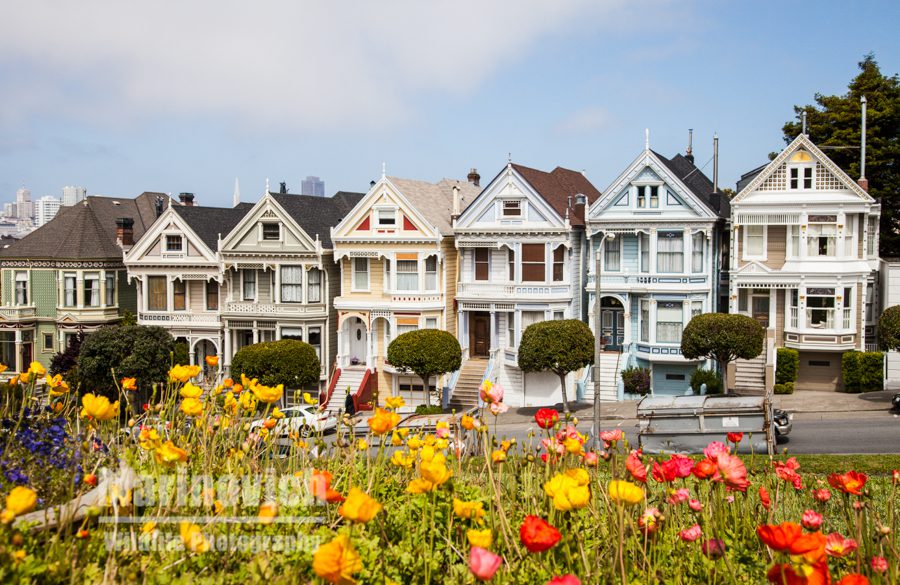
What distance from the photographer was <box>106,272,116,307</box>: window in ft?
Result: 147

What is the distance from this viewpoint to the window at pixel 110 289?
44.7 metres

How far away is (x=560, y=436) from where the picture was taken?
8.63 m

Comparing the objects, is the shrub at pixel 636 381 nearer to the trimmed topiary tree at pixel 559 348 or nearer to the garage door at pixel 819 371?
the trimmed topiary tree at pixel 559 348

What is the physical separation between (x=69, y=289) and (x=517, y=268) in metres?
23.5

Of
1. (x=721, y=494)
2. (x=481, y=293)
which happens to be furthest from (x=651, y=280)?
(x=721, y=494)

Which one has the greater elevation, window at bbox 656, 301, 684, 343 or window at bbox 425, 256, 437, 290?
window at bbox 425, 256, 437, 290

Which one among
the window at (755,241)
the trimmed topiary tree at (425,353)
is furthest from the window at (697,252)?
the trimmed topiary tree at (425,353)

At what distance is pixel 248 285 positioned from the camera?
4172cm

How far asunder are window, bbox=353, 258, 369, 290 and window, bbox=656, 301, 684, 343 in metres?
13.1

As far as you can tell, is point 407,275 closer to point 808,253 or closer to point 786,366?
point 786,366

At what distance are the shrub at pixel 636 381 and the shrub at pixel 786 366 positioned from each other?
504 centimetres

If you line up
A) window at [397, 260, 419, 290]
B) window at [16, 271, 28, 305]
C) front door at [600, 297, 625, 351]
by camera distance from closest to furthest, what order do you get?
front door at [600, 297, 625, 351] < window at [397, 260, 419, 290] < window at [16, 271, 28, 305]

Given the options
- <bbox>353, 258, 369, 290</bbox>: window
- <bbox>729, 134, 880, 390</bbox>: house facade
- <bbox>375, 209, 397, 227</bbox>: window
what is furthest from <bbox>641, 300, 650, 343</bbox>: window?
<bbox>353, 258, 369, 290</bbox>: window

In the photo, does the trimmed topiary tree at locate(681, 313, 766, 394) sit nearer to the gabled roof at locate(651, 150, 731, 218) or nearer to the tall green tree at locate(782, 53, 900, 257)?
the gabled roof at locate(651, 150, 731, 218)
